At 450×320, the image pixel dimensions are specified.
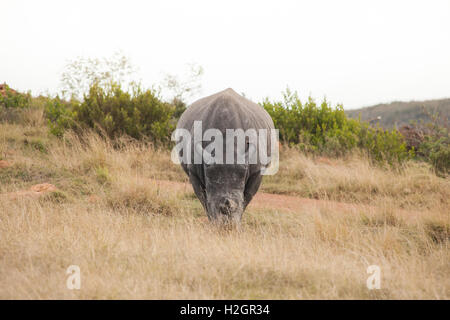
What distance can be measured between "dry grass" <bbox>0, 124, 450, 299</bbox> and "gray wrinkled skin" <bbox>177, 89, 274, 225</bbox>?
33 cm

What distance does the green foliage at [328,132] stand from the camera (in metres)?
12.4

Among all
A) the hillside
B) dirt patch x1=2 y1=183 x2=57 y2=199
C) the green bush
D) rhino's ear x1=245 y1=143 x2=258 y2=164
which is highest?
the hillside

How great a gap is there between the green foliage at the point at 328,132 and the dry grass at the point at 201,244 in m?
3.26

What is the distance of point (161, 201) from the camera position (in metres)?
7.03

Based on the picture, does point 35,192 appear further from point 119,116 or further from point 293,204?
point 119,116

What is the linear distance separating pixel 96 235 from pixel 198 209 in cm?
284

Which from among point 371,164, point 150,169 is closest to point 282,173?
point 371,164

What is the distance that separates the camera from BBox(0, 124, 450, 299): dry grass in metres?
3.42

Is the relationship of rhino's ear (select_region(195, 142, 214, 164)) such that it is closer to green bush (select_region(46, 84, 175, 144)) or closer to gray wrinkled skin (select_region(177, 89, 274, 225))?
gray wrinkled skin (select_region(177, 89, 274, 225))

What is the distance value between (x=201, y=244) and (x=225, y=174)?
96cm

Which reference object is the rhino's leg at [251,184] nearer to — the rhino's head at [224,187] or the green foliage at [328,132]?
the rhino's head at [224,187]

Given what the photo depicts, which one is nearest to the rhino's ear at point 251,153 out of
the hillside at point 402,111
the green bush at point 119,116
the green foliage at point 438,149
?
the green foliage at point 438,149

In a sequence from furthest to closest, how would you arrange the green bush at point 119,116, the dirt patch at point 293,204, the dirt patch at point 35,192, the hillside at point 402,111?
1. the hillside at point 402,111
2. the green bush at point 119,116
3. the dirt patch at point 293,204
4. the dirt patch at point 35,192

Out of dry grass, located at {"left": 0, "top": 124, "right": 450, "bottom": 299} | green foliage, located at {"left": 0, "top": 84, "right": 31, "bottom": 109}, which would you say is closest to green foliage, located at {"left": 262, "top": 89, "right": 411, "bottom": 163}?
dry grass, located at {"left": 0, "top": 124, "right": 450, "bottom": 299}
